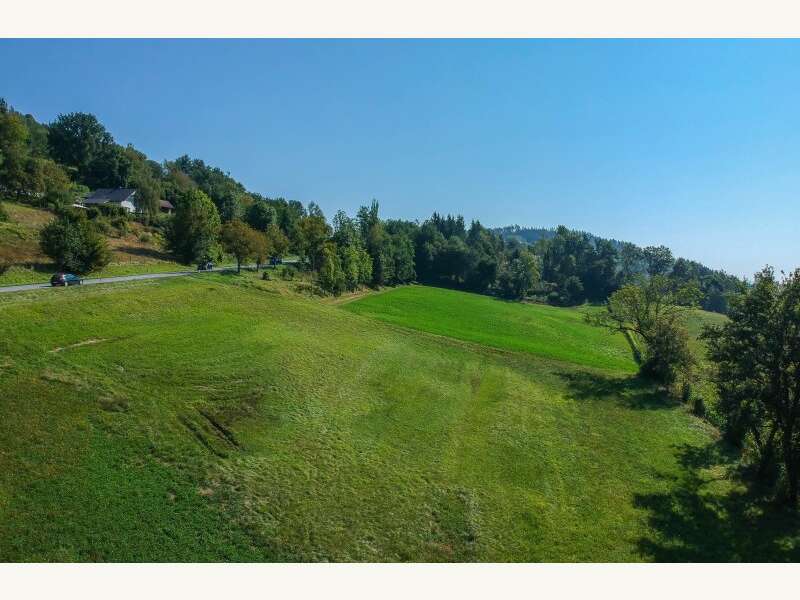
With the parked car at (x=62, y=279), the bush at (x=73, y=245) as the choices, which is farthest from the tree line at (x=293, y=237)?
the parked car at (x=62, y=279)

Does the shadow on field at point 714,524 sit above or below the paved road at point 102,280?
below

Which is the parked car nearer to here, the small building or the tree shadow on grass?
the tree shadow on grass

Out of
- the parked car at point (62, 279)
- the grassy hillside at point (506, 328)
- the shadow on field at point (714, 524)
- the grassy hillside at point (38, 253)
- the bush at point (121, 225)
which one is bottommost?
the shadow on field at point (714, 524)

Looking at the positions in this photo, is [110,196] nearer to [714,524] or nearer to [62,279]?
[62,279]

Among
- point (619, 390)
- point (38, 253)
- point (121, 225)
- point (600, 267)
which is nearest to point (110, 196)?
point (121, 225)

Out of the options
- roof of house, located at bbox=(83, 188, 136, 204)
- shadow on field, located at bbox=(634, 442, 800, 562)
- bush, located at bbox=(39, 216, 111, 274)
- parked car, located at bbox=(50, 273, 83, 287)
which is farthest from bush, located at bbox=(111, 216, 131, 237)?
shadow on field, located at bbox=(634, 442, 800, 562)

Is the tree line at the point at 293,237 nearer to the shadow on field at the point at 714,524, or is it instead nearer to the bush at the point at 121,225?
the bush at the point at 121,225
